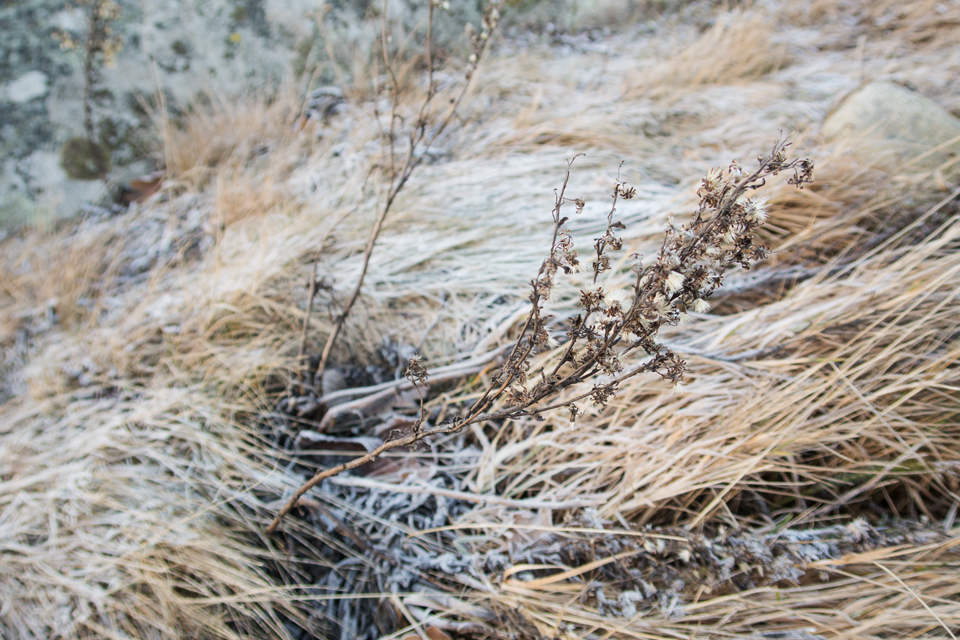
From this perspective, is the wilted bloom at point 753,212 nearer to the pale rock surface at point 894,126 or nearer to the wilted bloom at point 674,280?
the wilted bloom at point 674,280

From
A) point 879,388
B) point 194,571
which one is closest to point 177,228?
point 194,571

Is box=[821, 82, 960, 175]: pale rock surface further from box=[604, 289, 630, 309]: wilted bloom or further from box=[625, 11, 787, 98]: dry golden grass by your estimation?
box=[604, 289, 630, 309]: wilted bloom

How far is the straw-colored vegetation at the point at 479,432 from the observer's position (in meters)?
1.07

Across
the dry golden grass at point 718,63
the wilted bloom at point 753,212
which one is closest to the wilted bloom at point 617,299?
the wilted bloom at point 753,212

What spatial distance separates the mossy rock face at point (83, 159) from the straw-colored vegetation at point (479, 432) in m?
0.41

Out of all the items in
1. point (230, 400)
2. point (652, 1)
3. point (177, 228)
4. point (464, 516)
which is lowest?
point (464, 516)

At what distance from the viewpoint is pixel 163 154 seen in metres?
2.64

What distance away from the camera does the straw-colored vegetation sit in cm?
107

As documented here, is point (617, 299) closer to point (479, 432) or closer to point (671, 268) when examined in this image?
point (671, 268)

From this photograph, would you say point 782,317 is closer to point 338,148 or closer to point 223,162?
point 338,148

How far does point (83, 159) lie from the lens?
246cm

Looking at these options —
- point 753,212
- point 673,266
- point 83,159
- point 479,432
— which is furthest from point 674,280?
point 83,159

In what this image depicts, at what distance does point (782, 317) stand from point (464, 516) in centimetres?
103

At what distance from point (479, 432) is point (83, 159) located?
2.47 m
